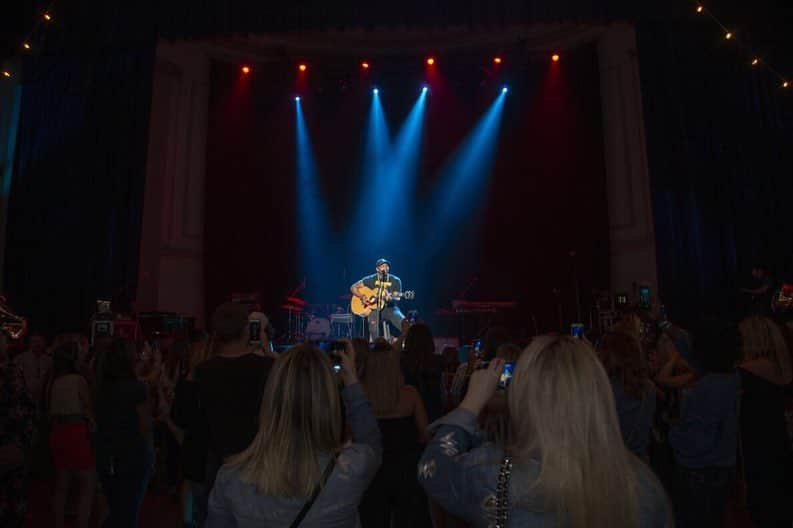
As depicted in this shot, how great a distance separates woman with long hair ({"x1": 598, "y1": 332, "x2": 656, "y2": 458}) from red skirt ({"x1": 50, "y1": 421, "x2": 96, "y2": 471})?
135 inches

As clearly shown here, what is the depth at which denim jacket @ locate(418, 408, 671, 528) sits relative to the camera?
1297mm

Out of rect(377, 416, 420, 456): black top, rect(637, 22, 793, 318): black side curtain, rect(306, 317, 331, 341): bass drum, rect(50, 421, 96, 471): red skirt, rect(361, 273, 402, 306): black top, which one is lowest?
rect(50, 421, 96, 471): red skirt

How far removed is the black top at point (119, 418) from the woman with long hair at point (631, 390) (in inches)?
103

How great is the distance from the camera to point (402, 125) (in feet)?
47.0

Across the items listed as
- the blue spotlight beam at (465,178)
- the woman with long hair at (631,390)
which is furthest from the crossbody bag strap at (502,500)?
the blue spotlight beam at (465,178)

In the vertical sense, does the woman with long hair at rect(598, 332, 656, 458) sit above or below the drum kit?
below

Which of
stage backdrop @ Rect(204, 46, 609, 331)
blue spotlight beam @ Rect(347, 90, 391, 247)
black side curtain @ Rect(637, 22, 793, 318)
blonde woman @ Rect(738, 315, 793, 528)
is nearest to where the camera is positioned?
blonde woman @ Rect(738, 315, 793, 528)

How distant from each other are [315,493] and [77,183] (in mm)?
11783

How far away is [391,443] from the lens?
3051 mm

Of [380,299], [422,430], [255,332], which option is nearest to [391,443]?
[422,430]

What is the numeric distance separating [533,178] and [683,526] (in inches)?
448

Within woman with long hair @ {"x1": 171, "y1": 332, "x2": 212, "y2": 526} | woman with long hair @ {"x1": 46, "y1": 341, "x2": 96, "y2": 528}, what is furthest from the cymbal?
woman with long hair @ {"x1": 171, "y1": 332, "x2": 212, "y2": 526}

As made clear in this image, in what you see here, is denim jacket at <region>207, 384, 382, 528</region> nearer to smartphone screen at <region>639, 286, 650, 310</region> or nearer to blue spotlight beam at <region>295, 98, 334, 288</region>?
smartphone screen at <region>639, 286, 650, 310</region>

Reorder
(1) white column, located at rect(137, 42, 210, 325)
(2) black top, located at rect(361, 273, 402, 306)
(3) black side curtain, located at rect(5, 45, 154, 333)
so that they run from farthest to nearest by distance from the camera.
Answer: (1) white column, located at rect(137, 42, 210, 325) → (2) black top, located at rect(361, 273, 402, 306) → (3) black side curtain, located at rect(5, 45, 154, 333)
